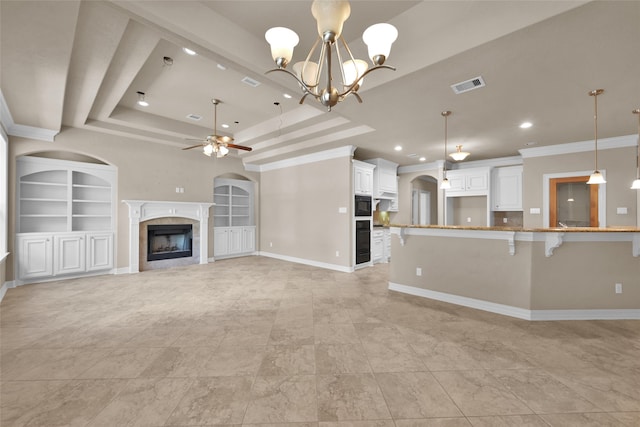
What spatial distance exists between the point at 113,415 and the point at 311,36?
11.4ft

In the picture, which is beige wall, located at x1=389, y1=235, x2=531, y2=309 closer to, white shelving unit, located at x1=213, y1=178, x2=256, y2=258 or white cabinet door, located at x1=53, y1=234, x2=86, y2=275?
white shelving unit, located at x1=213, y1=178, x2=256, y2=258

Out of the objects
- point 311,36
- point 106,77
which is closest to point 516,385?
point 311,36

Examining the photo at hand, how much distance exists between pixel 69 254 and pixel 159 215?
5.49 feet

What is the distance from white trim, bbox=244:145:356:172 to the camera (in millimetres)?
5848

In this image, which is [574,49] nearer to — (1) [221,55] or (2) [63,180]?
(1) [221,55]

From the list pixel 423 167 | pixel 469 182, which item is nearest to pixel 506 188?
pixel 469 182

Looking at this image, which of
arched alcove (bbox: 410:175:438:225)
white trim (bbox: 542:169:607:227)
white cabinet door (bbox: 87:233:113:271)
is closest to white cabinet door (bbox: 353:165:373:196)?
arched alcove (bbox: 410:175:438:225)

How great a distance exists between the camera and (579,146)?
17.2 feet

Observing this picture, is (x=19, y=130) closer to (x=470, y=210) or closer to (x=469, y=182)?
(x=469, y=182)

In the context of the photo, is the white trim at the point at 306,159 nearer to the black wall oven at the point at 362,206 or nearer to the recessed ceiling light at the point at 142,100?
the black wall oven at the point at 362,206

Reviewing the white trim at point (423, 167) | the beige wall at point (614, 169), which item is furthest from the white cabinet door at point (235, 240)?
the beige wall at point (614, 169)

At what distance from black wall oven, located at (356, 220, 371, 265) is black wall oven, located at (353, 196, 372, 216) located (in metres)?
0.19

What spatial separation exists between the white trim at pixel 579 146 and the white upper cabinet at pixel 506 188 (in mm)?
557

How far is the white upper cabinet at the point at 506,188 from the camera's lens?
625 cm
